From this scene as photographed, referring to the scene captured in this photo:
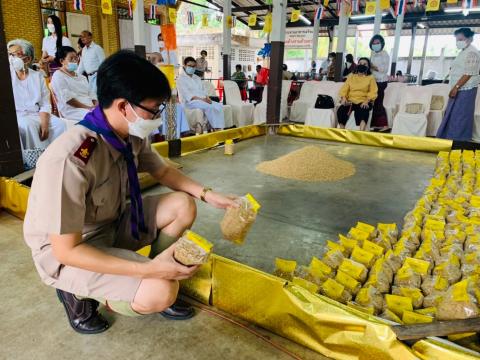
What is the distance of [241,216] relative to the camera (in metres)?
1.31

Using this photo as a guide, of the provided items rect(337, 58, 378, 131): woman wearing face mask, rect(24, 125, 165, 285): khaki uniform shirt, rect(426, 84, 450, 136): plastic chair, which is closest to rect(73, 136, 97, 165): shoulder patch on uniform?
rect(24, 125, 165, 285): khaki uniform shirt

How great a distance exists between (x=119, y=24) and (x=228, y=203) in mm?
10619

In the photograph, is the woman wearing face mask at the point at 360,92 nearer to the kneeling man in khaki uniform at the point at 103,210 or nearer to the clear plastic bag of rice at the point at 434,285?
the clear plastic bag of rice at the point at 434,285

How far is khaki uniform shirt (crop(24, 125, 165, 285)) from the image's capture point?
3.10 ft

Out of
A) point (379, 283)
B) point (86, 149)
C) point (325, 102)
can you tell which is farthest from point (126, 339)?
point (325, 102)

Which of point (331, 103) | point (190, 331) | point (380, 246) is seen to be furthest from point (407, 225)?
point (331, 103)

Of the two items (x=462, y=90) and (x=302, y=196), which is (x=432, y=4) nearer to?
(x=462, y=90)

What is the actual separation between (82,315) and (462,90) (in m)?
4.95

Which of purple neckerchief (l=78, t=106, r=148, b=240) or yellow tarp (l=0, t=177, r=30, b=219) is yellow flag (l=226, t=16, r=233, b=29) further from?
purple neckerchief (l=78, t=106, r=148, b=240)

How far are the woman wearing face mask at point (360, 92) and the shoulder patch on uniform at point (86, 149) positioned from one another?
4736 millimetres

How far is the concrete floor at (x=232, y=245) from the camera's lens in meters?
1.23

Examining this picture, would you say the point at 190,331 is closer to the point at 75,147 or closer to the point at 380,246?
the point at 75,147

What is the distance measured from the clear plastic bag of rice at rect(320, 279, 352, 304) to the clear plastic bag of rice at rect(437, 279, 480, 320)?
1.04 ft

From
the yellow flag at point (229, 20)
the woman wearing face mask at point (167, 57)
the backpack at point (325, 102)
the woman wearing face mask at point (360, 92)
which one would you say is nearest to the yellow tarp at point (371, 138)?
the woman wearing face mask at point (360, 92)
